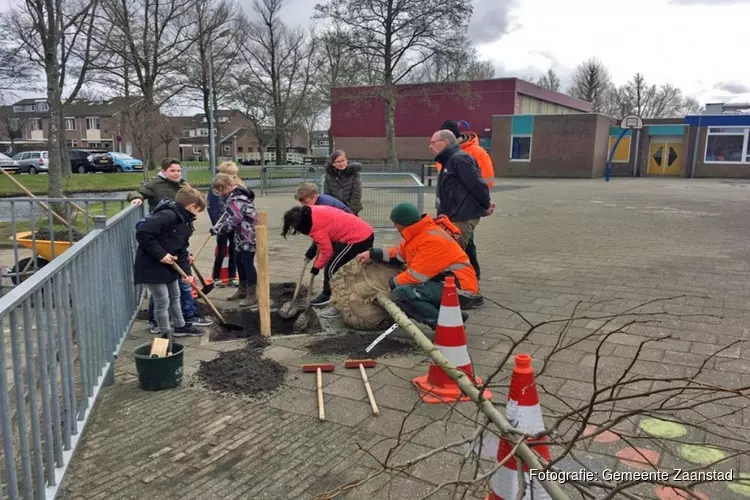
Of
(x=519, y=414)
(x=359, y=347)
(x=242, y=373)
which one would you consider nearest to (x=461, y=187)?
(x=359, y=347)

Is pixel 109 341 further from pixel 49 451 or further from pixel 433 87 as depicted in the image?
pixel 433 87

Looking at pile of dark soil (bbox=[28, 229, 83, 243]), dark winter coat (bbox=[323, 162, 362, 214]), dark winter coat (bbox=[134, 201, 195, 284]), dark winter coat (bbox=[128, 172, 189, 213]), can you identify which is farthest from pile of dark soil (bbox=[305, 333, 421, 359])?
pile of dark soil (bbox=[28, 229, 83, 243])

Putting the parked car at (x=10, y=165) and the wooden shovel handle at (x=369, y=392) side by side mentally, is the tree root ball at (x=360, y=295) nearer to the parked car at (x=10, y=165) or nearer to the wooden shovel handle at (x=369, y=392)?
the wooden shovel handle at (x=369, y=392)

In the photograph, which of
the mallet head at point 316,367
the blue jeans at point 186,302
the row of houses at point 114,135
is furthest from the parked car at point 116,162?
the mallet head at point 316,367

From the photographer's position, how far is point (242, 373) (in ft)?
13.7

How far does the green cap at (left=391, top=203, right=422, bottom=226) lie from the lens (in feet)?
15.4

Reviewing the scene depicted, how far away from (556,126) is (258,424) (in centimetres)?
3300

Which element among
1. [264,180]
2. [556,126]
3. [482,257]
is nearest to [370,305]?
[482,257]

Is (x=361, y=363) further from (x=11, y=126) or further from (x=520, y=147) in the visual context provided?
(x=11, y=126)

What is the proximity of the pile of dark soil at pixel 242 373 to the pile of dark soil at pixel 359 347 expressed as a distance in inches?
18.7

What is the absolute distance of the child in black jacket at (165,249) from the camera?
14.9 ft

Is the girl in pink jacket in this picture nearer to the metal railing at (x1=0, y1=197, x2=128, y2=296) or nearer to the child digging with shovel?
the child digging with shovel

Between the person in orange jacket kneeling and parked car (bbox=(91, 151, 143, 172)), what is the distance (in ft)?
119

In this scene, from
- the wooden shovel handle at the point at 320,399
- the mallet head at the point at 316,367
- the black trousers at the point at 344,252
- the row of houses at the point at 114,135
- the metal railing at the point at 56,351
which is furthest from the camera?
the row of houses at the point at 114,135
